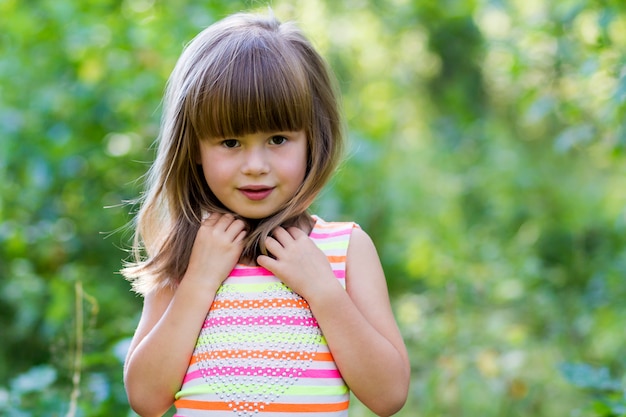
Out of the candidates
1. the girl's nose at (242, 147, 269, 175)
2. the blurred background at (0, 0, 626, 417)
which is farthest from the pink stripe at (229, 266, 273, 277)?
the blurred background at (0, 0, 626, 417)

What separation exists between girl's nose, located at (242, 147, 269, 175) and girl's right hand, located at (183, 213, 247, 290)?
145mm

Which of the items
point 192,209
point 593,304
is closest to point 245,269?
point 192,209

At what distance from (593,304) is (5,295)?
10.00 feet

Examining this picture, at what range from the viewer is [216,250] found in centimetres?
191

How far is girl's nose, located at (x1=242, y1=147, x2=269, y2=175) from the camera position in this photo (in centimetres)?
183

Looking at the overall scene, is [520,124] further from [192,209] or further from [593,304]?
[192,209]

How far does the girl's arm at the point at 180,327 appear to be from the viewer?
1860mm

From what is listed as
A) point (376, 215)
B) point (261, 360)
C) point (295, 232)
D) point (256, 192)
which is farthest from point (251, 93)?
point (376, 215)

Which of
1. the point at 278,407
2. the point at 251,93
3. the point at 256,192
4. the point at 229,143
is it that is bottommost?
the point at 278,407

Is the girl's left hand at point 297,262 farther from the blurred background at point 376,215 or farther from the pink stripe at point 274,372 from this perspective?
the blurred background at point 376,215

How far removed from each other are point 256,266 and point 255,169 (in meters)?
0.24

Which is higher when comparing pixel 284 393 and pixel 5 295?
pixel 284 393

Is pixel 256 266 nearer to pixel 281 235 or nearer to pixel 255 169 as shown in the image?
pixel 281 235

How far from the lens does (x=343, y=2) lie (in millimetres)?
5535
